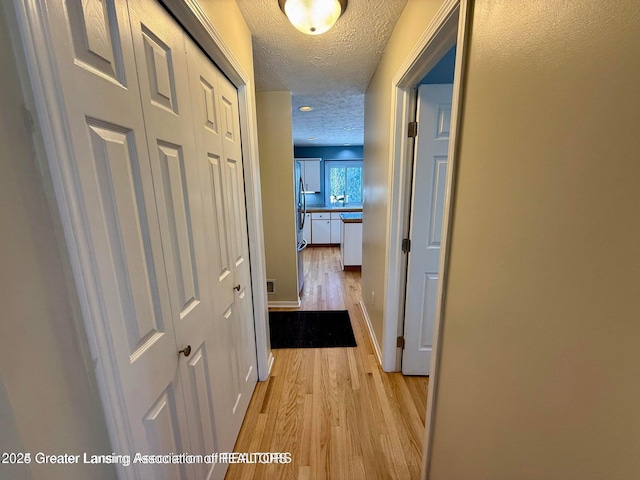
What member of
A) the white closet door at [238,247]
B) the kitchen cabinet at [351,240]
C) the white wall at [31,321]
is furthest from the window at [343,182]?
the white wall at [31,321]

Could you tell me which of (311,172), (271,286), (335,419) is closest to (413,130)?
(335,419)

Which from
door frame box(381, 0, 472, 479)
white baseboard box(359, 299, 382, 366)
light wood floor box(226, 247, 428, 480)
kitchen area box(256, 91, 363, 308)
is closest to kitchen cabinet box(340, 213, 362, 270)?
kitchen area box(256, 91, 363, 308)

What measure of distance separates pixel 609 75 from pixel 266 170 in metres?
2.55

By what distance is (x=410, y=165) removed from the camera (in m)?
1.65

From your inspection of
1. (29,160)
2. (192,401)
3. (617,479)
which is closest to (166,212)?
(29,160)

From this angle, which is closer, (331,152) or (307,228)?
(307,228)

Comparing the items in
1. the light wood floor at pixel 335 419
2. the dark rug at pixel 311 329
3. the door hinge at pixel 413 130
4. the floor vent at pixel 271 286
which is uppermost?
the door hinge at pixel 413 130

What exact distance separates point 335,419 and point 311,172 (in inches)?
215

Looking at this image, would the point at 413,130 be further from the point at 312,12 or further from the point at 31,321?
the point at 31,321

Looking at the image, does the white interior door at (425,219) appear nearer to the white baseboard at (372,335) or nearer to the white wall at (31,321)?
the white baseboard at (372,335)

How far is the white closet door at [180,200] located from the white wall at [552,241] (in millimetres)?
959

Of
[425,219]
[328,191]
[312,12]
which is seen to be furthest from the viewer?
[328,191]

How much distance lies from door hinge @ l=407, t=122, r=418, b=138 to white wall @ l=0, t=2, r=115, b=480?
1.65 m

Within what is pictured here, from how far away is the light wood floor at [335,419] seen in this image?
4.32 ft
